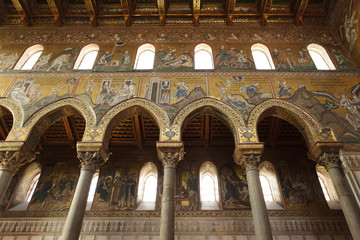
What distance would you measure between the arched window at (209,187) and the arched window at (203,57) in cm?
454

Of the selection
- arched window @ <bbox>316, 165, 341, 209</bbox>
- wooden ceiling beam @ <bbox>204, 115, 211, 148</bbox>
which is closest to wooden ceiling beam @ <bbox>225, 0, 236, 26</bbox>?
wooden ceiling beam @ <bbox>204, 115, 211, 148</bbox>

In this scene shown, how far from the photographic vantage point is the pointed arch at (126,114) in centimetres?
824

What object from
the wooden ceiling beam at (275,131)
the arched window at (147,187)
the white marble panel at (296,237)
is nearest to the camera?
the white marble panel at (296,237)

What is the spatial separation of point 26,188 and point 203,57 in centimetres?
1021

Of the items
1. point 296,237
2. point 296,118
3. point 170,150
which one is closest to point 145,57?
point 170,150

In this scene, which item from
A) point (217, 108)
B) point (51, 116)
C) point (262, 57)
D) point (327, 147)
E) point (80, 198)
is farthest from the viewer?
point (262, 57)

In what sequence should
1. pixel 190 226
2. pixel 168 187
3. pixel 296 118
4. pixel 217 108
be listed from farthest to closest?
pixel 190 226
pixel 217 108
pixel 296 118
pixel 168 187

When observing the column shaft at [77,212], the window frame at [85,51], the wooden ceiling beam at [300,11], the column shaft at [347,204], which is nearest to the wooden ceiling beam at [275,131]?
the column shaft at [347,204]

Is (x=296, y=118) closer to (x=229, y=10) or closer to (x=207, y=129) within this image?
(x=207, y=129)

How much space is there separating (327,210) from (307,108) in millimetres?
4730

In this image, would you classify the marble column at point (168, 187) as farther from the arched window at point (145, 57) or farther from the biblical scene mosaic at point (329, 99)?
the biblical scene mosaic at point (329, 99)

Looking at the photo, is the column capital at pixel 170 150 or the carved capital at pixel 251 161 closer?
the carved capital at pixel 251 161

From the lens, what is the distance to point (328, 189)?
11.3m

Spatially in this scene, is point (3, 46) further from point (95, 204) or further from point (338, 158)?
point (338, 158)
